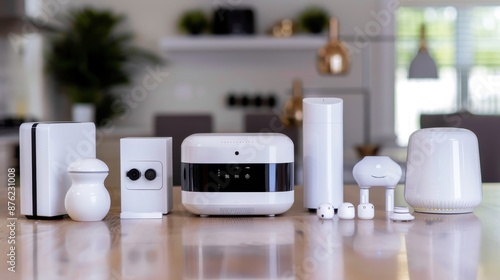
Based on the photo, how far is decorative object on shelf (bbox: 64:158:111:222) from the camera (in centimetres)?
165

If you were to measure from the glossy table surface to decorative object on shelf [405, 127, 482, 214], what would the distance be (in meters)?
0.04

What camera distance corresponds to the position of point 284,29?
6.23m

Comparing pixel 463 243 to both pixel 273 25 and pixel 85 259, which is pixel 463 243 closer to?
pixel 85 259

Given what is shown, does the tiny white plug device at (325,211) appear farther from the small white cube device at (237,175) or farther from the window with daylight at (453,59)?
the window with daylight at (453,59)

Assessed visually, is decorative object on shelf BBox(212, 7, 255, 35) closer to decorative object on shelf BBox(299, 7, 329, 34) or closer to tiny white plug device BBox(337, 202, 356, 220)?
decorative object on shelf BBox(299, 7, 329, 34)

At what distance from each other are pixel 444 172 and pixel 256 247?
533mm

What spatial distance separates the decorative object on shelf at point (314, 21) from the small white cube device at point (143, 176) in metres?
4.55

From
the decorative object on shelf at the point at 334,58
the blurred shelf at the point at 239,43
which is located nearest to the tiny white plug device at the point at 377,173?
the decorative object on shelf at the point at 334,58

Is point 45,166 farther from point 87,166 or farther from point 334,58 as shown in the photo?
point 334,58

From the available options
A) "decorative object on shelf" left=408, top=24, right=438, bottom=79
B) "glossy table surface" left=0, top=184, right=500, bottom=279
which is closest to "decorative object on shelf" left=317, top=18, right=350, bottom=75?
"decorative object on shelf" left=408, top=24, right=438, bottom=79

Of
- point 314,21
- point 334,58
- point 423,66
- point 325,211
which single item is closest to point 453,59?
point 314,21

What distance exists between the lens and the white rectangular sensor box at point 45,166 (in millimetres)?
1704

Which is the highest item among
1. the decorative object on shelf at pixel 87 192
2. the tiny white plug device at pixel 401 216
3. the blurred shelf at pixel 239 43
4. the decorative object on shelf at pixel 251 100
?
the blurred shelf at pixel 239 43

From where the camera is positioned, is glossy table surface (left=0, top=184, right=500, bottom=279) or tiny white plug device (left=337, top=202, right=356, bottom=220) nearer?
glossy table surface (left=0, top=184, right=500, bottom=279)
